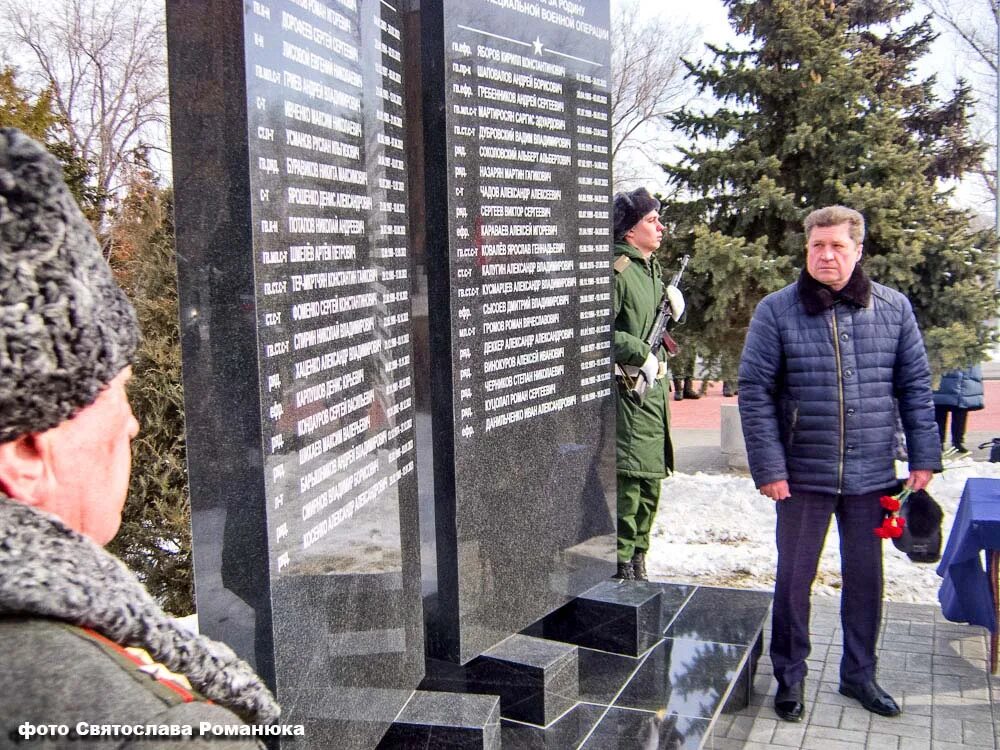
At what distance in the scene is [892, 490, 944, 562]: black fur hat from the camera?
4.21m

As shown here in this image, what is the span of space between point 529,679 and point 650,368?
6.59 feet

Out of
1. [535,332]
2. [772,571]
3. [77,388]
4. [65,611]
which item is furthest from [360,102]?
[772,571]

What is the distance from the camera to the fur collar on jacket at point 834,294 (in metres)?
4.00

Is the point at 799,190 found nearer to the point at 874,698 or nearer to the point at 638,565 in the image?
the point at 638,565

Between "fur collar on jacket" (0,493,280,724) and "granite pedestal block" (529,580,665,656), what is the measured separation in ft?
10.4

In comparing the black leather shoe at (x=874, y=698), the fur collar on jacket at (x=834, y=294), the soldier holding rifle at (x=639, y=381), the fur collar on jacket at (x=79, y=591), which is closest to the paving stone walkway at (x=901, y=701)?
the black leather shoe at (x=874, y=698)

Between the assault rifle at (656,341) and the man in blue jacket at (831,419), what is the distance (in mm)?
867

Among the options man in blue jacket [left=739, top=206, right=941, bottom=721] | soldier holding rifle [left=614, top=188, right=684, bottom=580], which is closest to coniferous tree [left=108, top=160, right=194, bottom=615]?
soldier holding rifle [left=614, top=188, right=684, bottom=580]

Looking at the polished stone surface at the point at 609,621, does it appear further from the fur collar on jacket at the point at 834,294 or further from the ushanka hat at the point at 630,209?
the ushanka hat at the point at 630,209

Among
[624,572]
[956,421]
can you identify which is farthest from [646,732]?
[956,421]

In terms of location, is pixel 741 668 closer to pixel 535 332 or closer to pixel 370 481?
pixel 535 332

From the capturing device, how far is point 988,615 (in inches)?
183

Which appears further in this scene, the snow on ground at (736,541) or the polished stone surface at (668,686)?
the snow on ground at (736,541)

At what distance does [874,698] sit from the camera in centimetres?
417
